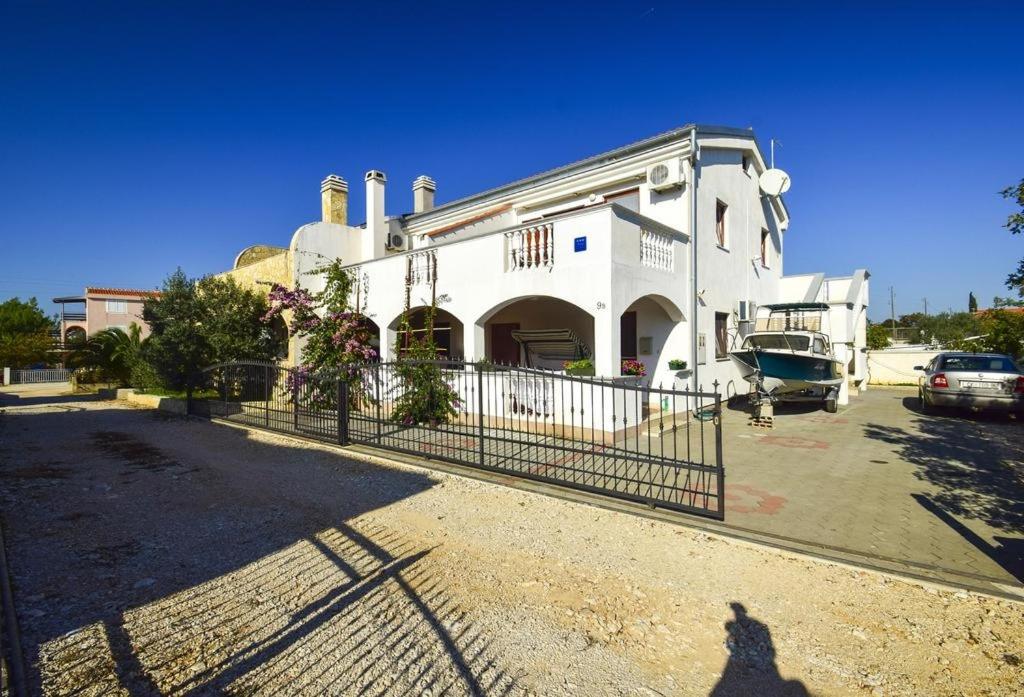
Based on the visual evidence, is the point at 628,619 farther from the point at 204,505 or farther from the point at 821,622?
the point at 204,505

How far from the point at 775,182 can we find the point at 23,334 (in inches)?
1539

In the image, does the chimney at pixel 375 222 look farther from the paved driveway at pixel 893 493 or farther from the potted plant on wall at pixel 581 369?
the paved driveway at pixel 893 493

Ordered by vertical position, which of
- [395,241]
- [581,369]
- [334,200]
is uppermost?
[334,200]

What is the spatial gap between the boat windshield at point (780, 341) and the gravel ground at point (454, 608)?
902cm

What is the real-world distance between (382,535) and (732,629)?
10.4ft

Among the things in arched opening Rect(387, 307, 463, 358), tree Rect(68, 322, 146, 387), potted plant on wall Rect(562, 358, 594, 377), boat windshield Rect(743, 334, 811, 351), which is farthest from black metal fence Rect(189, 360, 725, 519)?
tree Rect(68, 322, 146, 387)

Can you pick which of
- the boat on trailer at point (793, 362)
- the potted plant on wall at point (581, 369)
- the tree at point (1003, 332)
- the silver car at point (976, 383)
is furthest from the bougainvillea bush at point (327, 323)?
the tree at point (1003, 332)

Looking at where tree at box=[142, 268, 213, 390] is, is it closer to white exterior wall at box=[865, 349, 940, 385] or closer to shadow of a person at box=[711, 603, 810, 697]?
shadow of a person at box=[711, 603, 810, 697]

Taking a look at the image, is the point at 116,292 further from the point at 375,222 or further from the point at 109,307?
the point at 375,222

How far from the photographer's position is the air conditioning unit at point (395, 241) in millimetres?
15555

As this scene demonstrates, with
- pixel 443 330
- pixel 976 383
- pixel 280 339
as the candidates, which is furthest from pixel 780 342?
pixel 280 339

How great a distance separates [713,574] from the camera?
3.87 meters

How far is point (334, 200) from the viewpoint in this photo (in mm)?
14227

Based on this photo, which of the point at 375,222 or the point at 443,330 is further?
the point at 375,222
